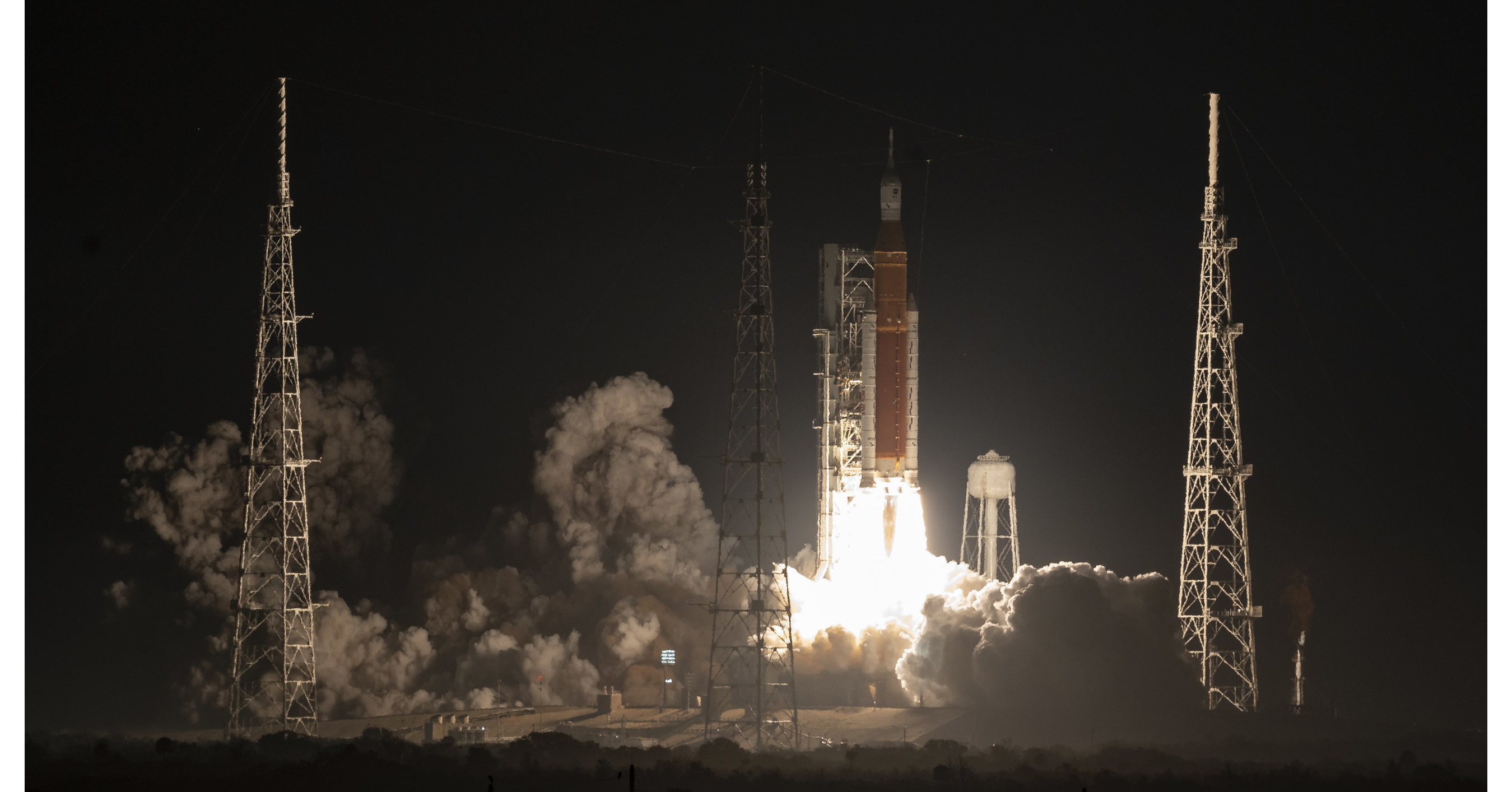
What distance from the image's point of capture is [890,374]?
6134cm

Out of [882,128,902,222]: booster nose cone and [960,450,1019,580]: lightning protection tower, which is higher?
[882,128,902,222]: booster nose cone

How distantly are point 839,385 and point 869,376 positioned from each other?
4.90 ft

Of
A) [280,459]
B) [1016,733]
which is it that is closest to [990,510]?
[1016,733]

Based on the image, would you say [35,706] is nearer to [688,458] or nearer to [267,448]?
[267,448]

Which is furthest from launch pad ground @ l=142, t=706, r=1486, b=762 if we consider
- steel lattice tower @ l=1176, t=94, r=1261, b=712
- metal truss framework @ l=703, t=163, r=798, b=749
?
steel lattice tower @ l=1176, t=94, r=1261, b=712

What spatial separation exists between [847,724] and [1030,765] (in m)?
7.54

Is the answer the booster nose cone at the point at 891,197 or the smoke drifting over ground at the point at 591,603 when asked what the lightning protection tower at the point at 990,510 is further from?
the booster nose cone at the point at 891,197

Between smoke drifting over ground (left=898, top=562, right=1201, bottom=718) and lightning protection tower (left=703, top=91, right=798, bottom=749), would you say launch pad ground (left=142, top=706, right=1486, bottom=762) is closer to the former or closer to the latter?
smoke drifting over ground (left=898, top=562, right=1201, bottom=718)

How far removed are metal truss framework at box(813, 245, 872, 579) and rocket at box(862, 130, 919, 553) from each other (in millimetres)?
495

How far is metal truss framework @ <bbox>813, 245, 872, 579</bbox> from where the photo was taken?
6219cm

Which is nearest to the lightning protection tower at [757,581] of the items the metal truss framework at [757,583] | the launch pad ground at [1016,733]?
the metal truss framework at [757,583]

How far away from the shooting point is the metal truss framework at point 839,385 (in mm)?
62188

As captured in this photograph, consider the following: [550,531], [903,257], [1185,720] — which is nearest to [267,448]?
[550,531]

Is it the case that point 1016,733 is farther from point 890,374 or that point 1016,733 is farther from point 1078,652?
point 890,374
